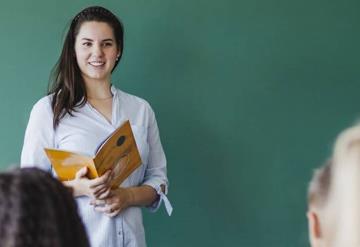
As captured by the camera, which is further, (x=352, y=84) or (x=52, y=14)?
(x=352, y=84)

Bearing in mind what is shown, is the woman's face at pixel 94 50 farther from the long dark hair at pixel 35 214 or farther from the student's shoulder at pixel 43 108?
the long dark hair at pixel 35 214

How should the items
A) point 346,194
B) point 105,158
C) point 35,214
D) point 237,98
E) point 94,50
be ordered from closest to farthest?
point 35,214 < point 346,194 < point 105,158 < point 94,50 < point 237,98

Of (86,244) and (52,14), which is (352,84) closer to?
(52,14)

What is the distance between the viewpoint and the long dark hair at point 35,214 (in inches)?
28.1

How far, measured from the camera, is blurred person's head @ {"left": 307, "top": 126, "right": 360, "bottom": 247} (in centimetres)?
89

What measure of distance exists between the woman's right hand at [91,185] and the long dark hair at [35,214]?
791 millimetres

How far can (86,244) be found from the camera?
0.77 meters

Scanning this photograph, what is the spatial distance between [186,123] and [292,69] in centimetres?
48

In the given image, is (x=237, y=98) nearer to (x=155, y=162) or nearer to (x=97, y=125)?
(x=155, y=162)

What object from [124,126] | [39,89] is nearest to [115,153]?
[124,126]

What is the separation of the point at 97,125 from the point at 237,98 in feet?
2.11

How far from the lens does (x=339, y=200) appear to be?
922 millimetres

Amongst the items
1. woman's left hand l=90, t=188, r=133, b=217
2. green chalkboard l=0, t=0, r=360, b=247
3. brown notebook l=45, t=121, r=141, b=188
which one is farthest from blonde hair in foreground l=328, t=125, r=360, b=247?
green chalkboard l=0, t=0, r=360, b=247

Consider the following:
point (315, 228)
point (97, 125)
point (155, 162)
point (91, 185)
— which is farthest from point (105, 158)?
point (315, 228)
